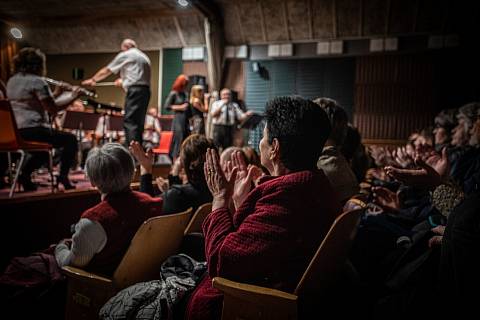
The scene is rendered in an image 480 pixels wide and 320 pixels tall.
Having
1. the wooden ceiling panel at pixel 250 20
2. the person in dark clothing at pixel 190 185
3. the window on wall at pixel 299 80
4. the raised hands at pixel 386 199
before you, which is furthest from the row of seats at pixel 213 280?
the wooden ceiling panel at pixel 250 20

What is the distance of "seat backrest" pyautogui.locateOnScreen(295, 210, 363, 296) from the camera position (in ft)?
3.24

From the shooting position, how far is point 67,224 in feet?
9.10

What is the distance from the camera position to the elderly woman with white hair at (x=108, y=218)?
1.42m

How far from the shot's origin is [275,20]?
25.8 feet

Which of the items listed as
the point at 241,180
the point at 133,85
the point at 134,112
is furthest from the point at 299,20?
the point at 241,180

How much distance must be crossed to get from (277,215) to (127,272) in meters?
0.67

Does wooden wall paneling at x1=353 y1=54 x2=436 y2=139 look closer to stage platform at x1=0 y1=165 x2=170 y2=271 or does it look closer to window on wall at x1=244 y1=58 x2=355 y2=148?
window on wall at x1=244 y1=58 x2=355 y2=148

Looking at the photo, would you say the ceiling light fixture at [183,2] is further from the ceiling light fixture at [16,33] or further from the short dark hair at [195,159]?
the short dark hair at [195,159]

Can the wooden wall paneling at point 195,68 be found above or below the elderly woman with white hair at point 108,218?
above

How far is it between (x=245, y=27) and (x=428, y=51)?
3766mm

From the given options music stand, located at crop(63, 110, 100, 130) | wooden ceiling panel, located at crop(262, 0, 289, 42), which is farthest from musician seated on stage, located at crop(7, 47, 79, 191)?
wooden ceiling panel, located at crop(262, 0, 289, 42)

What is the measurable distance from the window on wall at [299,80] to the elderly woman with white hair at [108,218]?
20.1 ft

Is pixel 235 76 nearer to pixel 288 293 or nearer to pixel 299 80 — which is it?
pixel 299 80

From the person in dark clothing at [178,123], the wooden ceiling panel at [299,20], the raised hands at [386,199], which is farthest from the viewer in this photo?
the wooden ceiling panel at [299,20]
